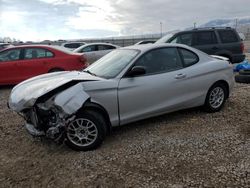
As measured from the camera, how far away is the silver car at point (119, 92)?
4.45m

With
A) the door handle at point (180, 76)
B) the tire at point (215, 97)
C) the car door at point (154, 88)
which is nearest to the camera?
the car door at point (154, 88)

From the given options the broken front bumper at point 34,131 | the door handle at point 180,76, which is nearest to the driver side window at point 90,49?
the door handle at point 180,76

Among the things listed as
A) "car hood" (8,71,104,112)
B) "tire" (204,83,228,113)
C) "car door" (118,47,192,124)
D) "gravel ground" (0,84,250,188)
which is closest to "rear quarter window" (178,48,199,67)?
"car door" (118,47,192,124)

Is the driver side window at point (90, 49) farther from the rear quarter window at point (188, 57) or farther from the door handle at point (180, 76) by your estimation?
the door handle at point (180, 76)

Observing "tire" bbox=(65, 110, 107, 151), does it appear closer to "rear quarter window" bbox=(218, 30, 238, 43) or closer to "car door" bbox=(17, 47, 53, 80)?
"car door" bbox=(17, 47, 53, 80)

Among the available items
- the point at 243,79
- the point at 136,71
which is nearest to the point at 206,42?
the point at 243,79

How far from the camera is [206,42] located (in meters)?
10.6

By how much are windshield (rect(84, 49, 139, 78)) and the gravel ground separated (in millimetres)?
1065

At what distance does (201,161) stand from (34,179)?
2.21 meters

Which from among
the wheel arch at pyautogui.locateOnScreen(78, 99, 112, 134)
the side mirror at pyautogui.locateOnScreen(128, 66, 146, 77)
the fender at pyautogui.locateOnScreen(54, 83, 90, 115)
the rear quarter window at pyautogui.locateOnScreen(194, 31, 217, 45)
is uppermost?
the rear quarter window at pyautogui.locateOnScreen(194, 31, 217, 45)

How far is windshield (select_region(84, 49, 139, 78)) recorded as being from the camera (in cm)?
511

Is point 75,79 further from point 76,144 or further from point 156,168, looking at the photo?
point 156,168

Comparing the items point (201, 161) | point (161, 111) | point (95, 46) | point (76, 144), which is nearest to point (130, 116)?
point (161, 111)

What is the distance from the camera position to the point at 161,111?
17.5 ft
